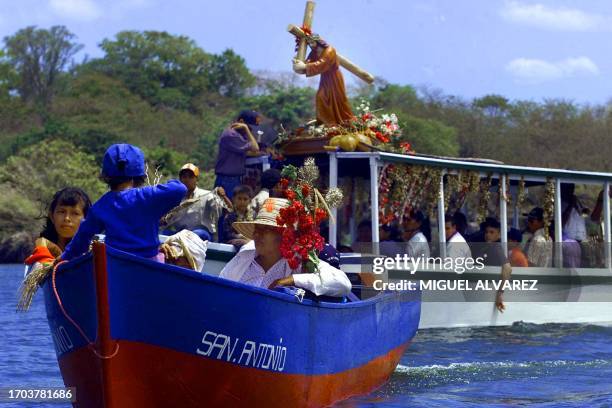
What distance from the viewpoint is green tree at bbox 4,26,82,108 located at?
6381 centimetres

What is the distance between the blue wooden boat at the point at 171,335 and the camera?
6.56 meters

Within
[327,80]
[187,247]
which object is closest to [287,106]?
[327,80]

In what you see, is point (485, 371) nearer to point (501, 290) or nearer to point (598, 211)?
point (501, 290)

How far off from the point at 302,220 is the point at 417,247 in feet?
20.2

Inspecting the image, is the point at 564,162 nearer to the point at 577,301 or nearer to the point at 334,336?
the point at 577,301

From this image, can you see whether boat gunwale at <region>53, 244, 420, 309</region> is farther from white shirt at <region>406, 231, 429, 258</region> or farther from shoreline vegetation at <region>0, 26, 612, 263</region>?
shoreline vegetation at <region>0, 26, 612, 263</region>

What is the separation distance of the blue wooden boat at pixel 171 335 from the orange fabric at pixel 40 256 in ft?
0.94

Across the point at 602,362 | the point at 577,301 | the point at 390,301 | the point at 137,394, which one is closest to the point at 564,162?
the point at 577,301

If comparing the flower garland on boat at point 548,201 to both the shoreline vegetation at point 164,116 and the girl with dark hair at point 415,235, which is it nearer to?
the girl with dark hair at point 415,235

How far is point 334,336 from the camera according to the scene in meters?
8.03

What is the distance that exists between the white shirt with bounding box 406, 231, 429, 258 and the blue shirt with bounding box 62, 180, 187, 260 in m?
6.99

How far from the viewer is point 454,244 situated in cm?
1397

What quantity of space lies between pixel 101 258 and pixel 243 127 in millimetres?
7450

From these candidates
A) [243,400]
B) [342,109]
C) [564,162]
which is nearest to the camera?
[243,400]
